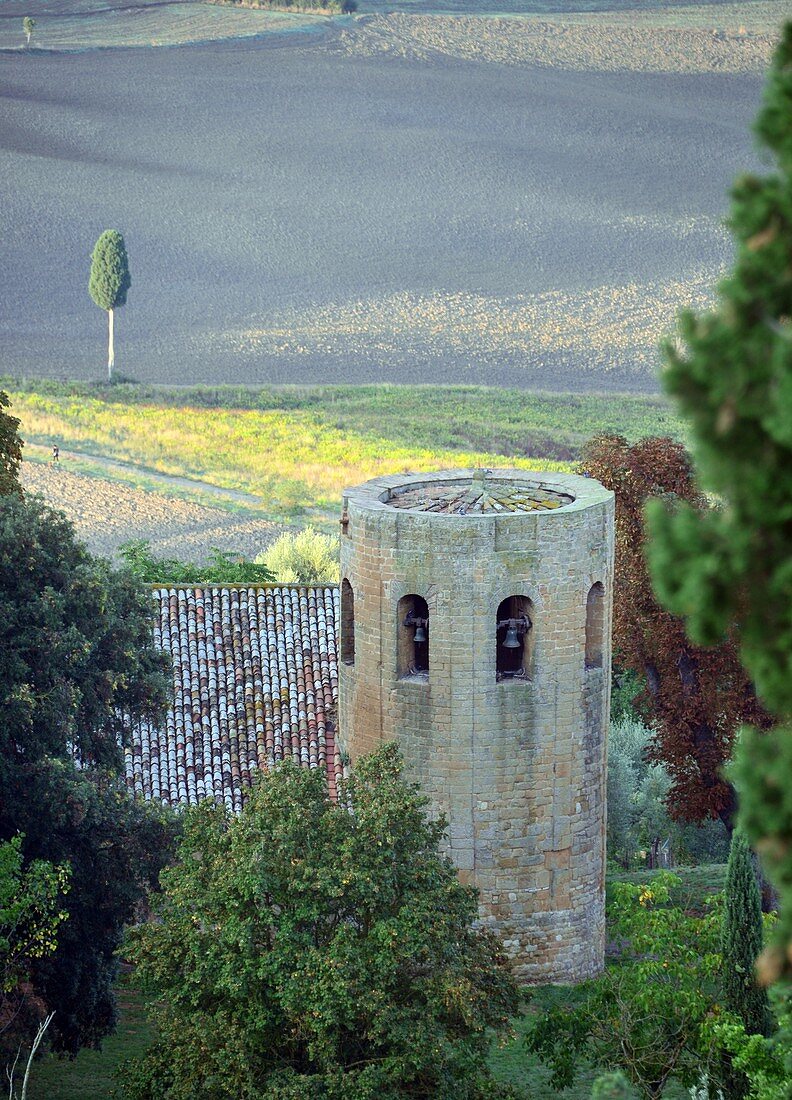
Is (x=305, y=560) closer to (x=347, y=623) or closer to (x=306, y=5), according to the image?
(x=347, y=623)

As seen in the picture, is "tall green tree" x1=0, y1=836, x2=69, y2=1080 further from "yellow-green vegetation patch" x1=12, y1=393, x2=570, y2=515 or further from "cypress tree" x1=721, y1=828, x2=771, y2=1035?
"yellow-green vegetation patch" x1=12, y1=393, x2=570, y2=515

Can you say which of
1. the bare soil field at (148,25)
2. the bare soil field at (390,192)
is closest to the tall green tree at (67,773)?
the bare soil field at (390,192)

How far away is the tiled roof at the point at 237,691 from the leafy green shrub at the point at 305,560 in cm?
1385

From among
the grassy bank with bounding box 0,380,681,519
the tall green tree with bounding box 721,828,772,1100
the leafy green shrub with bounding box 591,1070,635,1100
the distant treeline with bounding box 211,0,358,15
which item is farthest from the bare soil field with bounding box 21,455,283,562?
the leafy green shrub with bounding box 591,1070,635,1100

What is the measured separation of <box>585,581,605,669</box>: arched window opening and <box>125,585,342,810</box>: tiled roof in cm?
362

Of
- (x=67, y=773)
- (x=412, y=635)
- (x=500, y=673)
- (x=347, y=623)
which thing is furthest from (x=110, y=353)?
(x=67, y=773)

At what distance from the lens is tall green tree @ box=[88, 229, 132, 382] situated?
228 feet

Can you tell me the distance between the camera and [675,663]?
2811cm

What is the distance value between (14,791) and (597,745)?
7.23 metres

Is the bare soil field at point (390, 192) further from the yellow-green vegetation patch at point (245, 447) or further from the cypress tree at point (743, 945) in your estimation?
the cypress tree at point (743, 945)

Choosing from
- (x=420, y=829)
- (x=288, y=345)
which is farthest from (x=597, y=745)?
(x=288, y=345)

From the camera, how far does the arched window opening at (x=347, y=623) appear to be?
22172 mm

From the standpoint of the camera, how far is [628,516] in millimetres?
28047

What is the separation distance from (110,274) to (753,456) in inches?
2582
